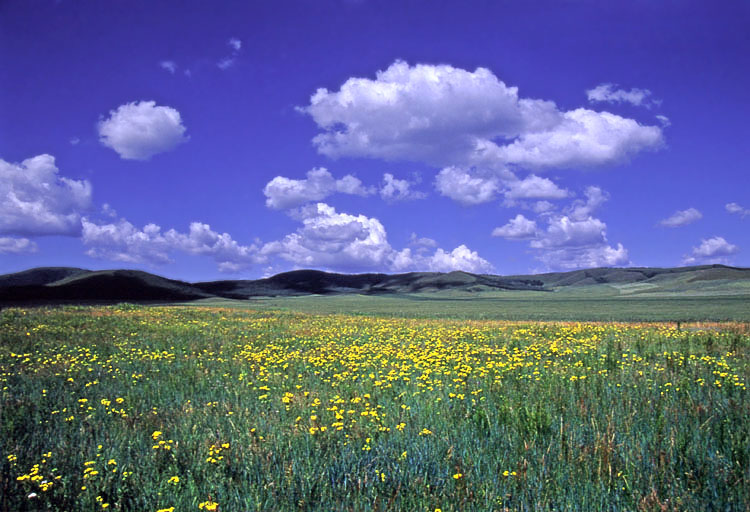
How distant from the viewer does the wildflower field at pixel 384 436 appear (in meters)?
4.14

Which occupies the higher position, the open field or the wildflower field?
the wildflower field

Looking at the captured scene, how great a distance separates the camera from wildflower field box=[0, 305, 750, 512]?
414cm

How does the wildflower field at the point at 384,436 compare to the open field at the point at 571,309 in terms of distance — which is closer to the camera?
the wildflower field at the point at 384,436

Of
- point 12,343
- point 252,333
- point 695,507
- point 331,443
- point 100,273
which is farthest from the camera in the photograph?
point 100,273

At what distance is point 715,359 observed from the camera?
10375mm

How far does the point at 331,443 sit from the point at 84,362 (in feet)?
30.8

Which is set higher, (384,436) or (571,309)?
(384,436)

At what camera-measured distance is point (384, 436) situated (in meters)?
5.59

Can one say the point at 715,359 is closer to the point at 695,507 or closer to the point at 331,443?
the point at 695,507

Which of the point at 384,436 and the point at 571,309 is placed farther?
the point at 571,309

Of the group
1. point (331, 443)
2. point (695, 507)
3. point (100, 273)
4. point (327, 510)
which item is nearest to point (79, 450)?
point (331, 443)

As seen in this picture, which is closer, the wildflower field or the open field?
the wildflower field

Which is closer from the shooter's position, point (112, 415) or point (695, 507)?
point (695, 507)

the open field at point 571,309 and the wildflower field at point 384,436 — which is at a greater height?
the wildflower field at point 384,436
